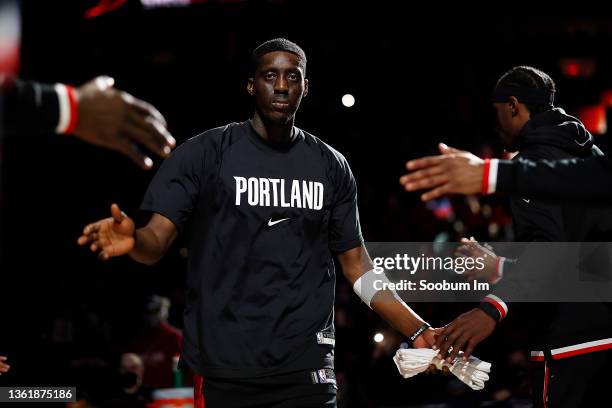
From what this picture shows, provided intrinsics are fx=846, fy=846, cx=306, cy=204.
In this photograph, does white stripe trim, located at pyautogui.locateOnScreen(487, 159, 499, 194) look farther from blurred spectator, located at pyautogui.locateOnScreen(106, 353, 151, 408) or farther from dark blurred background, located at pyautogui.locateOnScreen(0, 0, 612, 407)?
dark blurred background, located at pyautogui.locateOnScreen(0, 0, 612, 407)

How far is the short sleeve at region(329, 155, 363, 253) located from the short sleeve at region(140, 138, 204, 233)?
61 cm

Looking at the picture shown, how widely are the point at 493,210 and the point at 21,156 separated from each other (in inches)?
225

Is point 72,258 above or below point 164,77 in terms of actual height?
below

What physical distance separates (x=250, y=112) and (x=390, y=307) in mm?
6442

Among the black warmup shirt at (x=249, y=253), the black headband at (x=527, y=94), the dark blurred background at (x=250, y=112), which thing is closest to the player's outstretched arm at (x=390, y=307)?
the black warmup shirt at (x=249, y=253)

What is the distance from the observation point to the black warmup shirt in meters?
3.34

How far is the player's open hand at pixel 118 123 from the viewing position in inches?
106

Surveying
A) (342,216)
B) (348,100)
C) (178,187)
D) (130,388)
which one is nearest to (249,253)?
(178,187)

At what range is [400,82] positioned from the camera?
1119cm

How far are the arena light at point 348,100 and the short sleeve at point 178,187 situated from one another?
22.4ft

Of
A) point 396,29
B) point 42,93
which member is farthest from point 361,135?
point 42,93

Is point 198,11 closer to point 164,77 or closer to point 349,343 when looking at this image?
point 164,77

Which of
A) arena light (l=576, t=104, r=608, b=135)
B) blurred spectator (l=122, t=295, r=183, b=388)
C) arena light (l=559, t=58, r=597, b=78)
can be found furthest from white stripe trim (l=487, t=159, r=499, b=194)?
arena light (l=559, t=58, r=597, b=78)

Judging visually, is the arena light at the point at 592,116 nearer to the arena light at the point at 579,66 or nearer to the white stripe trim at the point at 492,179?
the arena light at the point at 579,66
